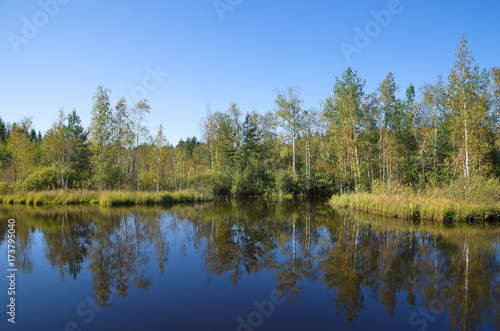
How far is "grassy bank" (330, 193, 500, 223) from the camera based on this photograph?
17531mm

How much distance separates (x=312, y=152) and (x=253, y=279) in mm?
35791

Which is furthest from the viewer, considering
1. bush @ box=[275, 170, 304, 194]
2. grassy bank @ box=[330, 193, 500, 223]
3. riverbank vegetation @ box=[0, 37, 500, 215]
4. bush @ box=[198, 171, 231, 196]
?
bush @ box=[275, 170, 304, 194]

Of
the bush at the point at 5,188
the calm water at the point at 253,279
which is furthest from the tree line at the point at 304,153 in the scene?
the calm water at the point at 253,279

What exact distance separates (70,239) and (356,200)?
19651 mm

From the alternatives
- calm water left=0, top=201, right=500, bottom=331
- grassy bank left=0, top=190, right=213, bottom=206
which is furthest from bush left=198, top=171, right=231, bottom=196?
calm water left=0, top=201, right=500, bottom=331

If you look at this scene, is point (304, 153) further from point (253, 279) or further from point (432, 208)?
point (253, 279)

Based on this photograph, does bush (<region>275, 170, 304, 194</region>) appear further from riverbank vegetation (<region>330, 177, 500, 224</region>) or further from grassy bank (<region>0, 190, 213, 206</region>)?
riverbank vegetation (<region>330, 177, 500, 224</region>)

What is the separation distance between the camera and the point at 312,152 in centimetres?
4309

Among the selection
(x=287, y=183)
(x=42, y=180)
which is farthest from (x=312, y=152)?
(x=42, y=180)

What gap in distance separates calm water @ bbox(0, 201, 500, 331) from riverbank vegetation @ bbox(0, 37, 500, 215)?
10239mm

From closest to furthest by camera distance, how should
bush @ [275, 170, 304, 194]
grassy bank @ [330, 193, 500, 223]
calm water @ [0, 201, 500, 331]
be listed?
calm water @ [0, 201, 500, 331] < grassy bank @ [330, 193, 500, 223] < bush @ [275, 170, 304, 194]

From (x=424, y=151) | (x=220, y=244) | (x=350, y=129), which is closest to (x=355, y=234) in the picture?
(x=220, y=244)

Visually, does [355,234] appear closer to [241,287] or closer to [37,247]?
[241,287]

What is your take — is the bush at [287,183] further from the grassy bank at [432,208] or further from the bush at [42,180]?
the bush at [42,180]
